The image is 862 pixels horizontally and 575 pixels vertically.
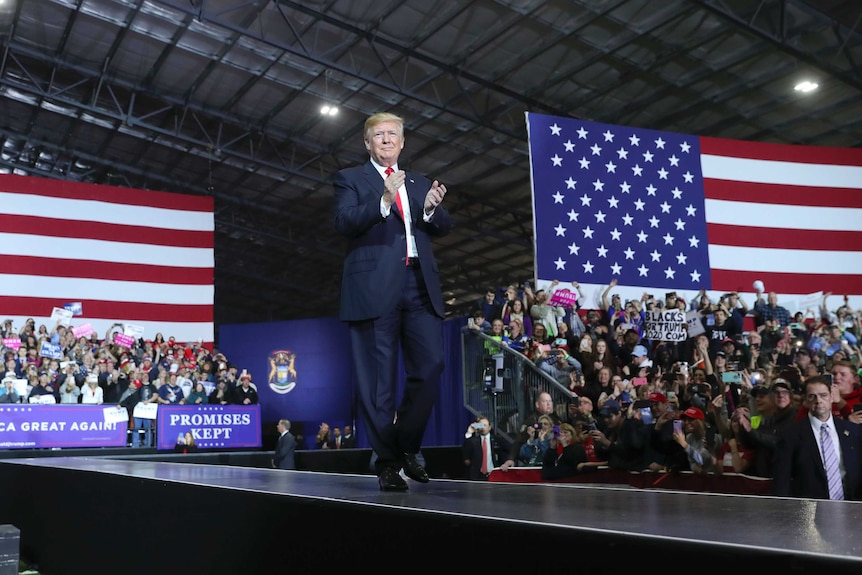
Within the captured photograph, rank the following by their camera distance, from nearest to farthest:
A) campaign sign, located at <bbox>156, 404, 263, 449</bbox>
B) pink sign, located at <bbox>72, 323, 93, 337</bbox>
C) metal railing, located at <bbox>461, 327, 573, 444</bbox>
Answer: metal railing, located at <bbox>461, 327, 573, 444</bbox>, campaign sign, located at <bbox>156, 404, 263, 449</bbox>, pink sign, located at <bbox>72, 323, 93, 337</bbox>

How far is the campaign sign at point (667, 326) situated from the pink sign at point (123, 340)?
941cm

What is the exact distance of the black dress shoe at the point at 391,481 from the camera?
2.67 meters

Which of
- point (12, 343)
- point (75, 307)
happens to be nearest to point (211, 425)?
point (12, 343)

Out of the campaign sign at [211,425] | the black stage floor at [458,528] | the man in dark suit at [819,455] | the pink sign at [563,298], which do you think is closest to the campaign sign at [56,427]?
the campaign sign at [211,425]

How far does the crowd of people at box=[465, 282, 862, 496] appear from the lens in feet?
18.2

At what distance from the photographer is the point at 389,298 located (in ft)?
9.35

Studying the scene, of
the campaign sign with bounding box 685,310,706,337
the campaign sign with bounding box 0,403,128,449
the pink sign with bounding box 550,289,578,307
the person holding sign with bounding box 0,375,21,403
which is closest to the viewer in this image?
the campaign sign with bounding box 685,310,706,337

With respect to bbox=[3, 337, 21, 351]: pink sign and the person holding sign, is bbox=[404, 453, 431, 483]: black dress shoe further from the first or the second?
bbox=[3, 337, 21, 351]: pink sign

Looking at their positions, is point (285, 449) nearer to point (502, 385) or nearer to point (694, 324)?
point (502, 385)

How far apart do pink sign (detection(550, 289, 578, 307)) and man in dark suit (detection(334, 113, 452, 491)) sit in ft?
27.4

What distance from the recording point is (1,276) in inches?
642

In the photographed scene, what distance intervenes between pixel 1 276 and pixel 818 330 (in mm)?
15031

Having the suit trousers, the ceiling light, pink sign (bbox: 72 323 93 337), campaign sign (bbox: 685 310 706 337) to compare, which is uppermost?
the ceiling light

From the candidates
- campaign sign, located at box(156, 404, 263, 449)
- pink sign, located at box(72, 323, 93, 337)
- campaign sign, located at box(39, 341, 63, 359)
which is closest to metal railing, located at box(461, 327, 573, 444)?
campaign sign, located at box(156, 404, 263, 449)
